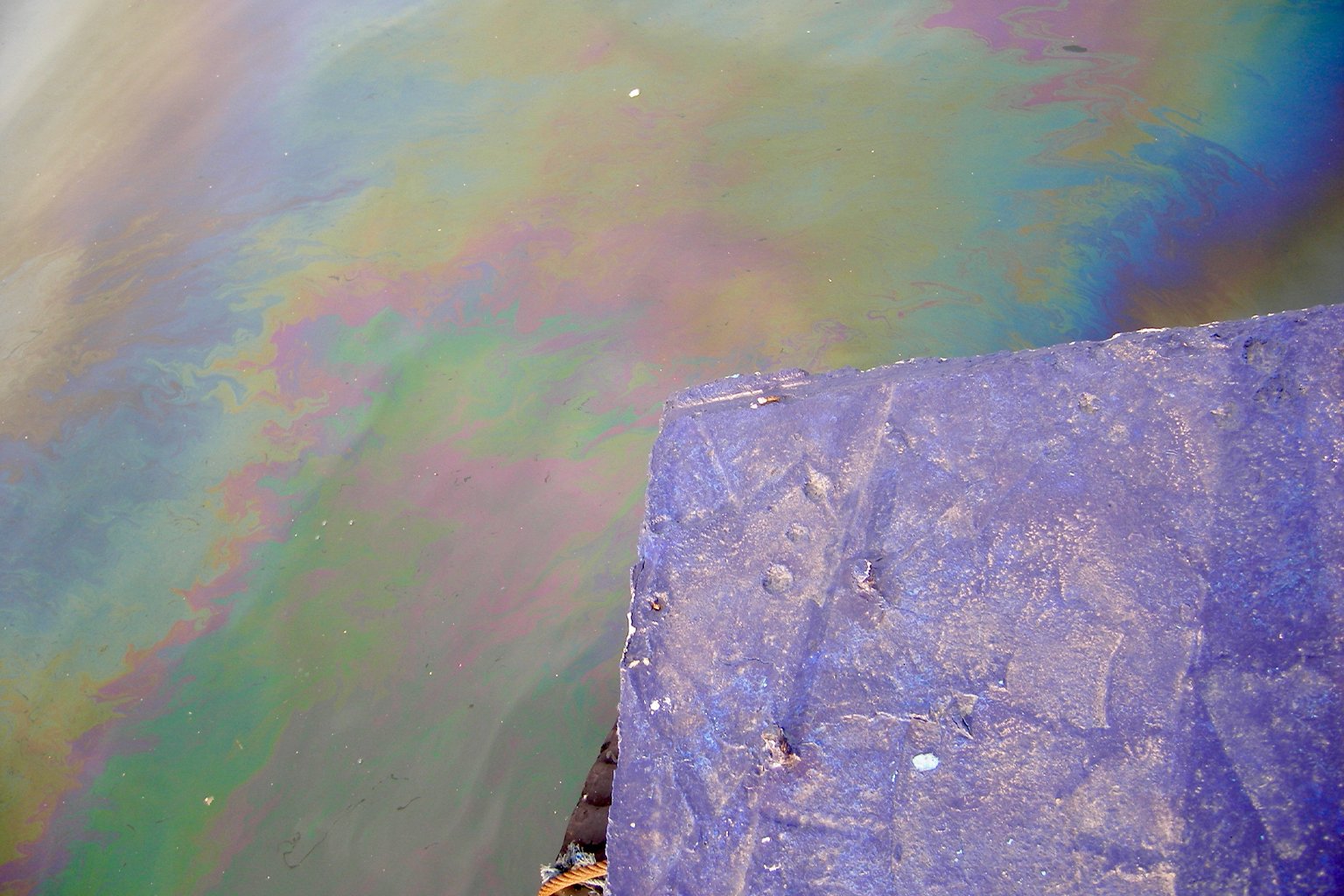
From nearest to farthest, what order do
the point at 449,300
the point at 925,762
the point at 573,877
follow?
the point at 925,762
the point at 573,877
the point at 449,300

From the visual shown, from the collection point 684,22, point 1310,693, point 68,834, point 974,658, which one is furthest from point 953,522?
point 684,22

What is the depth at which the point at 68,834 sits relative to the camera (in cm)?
199

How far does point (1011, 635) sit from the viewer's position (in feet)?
3.97

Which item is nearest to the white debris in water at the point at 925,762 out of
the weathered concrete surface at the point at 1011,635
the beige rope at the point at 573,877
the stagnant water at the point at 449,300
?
the weathered concrete surface at the point at 1011,635

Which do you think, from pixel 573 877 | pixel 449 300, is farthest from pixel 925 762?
pixel 449 300

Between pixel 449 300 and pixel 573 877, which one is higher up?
pixel 449 300

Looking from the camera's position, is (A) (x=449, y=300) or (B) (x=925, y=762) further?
(A) (x=449, y=300)

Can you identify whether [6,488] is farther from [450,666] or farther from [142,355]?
[450,666]

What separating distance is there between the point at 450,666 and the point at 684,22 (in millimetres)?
2159

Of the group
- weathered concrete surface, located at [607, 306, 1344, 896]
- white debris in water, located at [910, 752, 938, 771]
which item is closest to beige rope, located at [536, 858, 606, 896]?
weathered concrete surface, located at [607, 306, 1344, 896]

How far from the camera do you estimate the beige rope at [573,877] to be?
1279mm

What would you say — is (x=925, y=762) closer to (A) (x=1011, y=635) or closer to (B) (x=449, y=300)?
(A) (x=1011, y=635)

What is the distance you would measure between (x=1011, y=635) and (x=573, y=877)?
71 cm

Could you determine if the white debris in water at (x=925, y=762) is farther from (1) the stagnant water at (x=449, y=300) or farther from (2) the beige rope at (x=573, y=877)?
(1) the stagnant water at (x=449, y=300)
